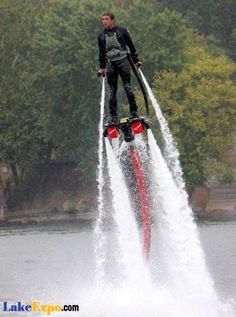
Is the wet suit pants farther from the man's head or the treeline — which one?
the treeline

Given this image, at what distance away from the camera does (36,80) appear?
10044 centimetres

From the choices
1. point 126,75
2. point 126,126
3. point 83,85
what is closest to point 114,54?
point 126,75

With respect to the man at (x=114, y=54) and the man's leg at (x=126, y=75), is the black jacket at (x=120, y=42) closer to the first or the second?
the man at (x=114, y=54)

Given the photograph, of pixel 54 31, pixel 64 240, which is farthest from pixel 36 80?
pixel 64 240

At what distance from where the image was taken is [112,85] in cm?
3086

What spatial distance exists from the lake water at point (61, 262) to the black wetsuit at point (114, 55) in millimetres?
12581

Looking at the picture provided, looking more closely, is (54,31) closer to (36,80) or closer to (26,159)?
(36,80)

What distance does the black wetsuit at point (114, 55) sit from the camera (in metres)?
30.0

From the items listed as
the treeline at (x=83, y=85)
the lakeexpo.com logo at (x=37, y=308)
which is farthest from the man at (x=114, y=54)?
the treeline at (x=83, y=85)

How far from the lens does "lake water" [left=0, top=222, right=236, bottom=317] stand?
49.9 meters

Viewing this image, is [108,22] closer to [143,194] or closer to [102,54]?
[102,54]

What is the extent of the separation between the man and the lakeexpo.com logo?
13833 mm

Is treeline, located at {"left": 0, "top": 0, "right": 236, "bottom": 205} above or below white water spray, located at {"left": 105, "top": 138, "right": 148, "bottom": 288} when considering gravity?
below

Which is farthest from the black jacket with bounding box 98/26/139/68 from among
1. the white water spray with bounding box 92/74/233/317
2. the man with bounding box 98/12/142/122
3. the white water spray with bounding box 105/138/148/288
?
the white water spray with bounding box 105/138/148/288
